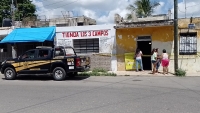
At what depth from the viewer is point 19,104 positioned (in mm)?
8141

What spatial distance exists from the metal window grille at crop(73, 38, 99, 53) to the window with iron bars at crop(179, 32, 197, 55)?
20.0 feet

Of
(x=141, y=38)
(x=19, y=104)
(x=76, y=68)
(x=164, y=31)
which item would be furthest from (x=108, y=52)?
(x=19, y=104)

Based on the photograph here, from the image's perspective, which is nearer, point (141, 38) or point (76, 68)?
point (76, 68)

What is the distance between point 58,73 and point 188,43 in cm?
904

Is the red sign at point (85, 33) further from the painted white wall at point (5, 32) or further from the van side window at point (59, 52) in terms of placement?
the van side window at point (59, 52)

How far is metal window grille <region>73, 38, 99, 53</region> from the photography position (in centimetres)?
1980

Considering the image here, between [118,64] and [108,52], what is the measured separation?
1152 mm

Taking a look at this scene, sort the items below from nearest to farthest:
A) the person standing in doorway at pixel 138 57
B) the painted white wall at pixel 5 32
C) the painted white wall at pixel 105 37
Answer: the person standing in doorway at pixel 138 57
the painted white wall at pixel 105 37
the painted white wall at pixel 5 32

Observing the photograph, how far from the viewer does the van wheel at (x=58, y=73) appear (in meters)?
14.6

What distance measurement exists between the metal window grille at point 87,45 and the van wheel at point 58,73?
18.5 feet

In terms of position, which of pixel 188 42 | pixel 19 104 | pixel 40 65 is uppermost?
pixel 188 42

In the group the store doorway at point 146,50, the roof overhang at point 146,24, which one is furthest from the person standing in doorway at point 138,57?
the roof overhang at point 146,24

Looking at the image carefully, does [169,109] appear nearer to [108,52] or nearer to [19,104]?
[19,104]

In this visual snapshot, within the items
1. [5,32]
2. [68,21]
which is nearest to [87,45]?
[5,32]
